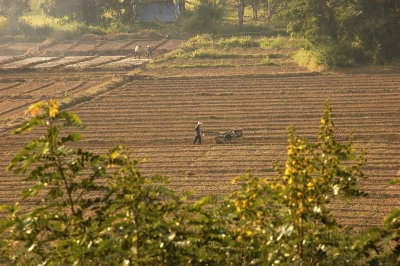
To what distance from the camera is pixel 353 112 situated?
2130 centimetres

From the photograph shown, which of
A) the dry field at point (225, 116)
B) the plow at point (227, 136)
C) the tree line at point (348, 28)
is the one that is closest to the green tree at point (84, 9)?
the dry field at point (225, 116)

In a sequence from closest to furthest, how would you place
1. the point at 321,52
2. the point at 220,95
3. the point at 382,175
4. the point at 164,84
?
the point at 382,175 → the point at 220,95 → the point at 164,84 → the point at 321,52

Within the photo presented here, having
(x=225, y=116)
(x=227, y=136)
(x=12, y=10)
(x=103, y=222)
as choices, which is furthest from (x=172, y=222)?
(x=12, y=10)

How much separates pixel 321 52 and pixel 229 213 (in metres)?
28.6

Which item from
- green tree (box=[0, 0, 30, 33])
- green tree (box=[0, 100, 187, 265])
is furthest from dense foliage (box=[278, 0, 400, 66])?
green tree (box=[0, 0, 30, 33])

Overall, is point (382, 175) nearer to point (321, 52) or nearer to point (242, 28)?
point (321, 52)

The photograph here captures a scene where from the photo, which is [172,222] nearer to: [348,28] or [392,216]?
[392,216]

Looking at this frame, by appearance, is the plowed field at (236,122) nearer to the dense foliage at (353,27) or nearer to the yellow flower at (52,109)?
the dense foliage at (353,27)

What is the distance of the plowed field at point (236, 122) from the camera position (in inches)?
572

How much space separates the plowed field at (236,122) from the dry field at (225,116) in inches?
1.5

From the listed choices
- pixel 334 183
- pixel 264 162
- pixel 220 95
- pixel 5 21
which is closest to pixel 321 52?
pixel 220 95

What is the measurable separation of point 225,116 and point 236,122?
1.04 metres

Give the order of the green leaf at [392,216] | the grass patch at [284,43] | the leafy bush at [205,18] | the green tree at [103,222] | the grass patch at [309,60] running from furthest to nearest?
the leafy bush at [205,18]
the grass patch at [284,43]
the grass patch at [309,60]
the green leaf at [392,216]
the green tree at [103,222]

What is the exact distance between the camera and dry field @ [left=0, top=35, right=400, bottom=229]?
14758 mm
